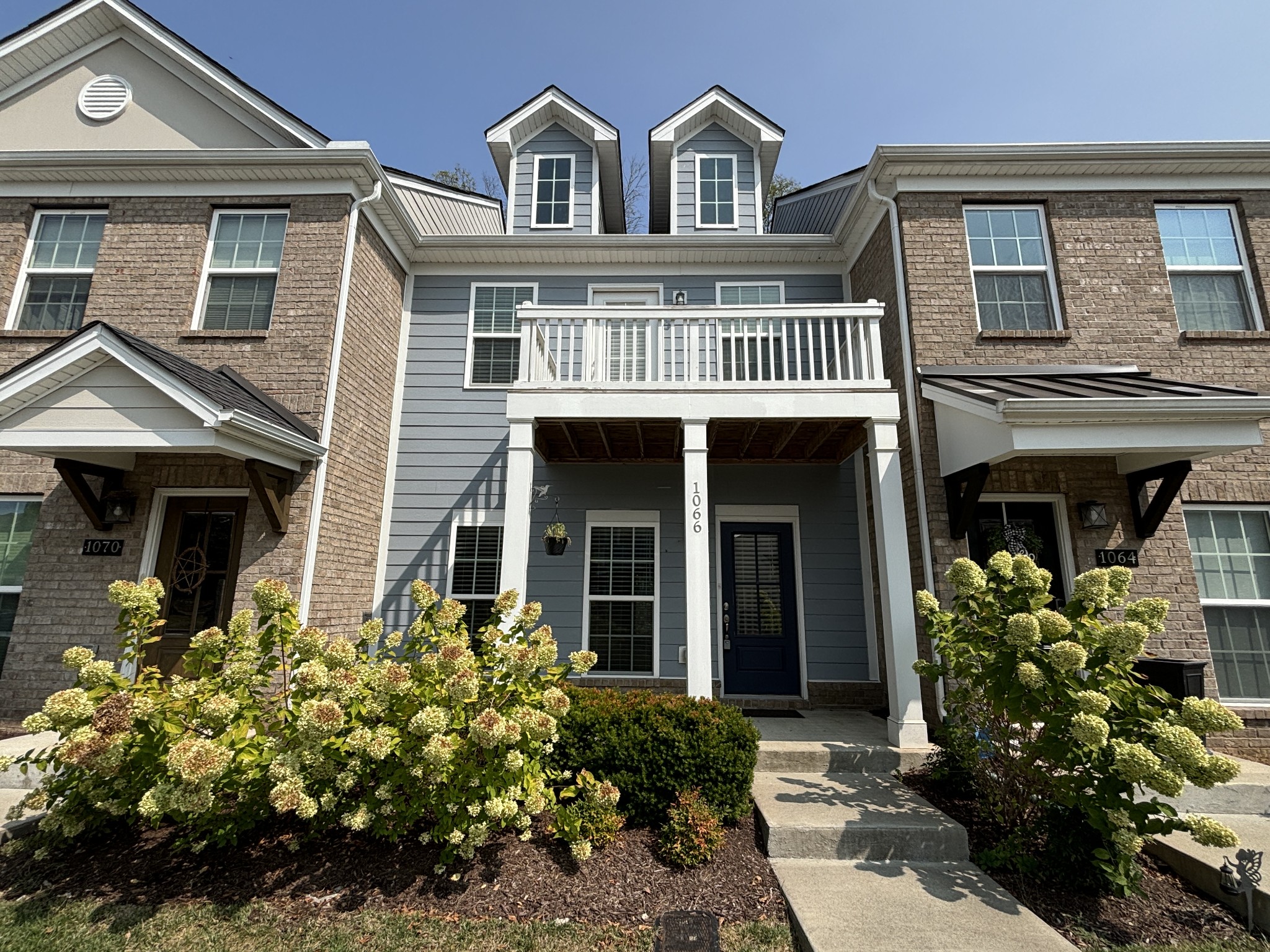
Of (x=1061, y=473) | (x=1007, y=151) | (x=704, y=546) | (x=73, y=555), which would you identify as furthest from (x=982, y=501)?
(x=73, y=555)

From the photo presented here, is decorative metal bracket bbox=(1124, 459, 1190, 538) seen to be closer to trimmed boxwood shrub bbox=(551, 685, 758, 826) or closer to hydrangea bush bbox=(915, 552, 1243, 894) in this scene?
hydrangea bush bbox=(915, 552, 1243, 894)

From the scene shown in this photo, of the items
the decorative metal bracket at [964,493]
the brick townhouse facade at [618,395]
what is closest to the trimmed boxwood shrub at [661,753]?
the brick townhouse facade at [618,395]

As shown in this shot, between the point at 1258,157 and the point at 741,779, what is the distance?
848 cm

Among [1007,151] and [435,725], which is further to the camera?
[1007,151]

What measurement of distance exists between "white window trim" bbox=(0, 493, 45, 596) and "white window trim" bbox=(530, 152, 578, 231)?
674 centimetres

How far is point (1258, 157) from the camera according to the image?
613cm

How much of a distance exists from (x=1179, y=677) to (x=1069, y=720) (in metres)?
2.47

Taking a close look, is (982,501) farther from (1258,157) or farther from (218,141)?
(218,141)

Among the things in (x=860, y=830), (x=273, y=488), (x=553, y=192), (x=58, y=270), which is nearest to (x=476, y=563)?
(x=273, y=488)

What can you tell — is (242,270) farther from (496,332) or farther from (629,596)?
(629,596)

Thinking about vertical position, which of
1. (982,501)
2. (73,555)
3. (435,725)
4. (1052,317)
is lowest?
(435,725)

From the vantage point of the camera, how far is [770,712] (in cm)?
643

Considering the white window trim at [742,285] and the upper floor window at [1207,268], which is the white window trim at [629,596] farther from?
the upper floor window at [1207,268]

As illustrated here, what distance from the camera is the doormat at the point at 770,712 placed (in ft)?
20.5
